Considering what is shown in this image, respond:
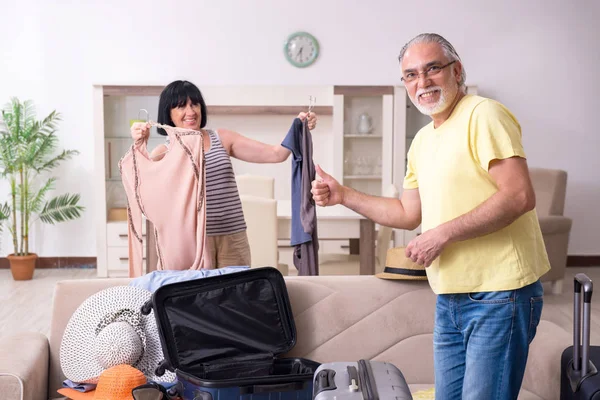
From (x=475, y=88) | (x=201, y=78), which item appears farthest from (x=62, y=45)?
(x=475, y=88)

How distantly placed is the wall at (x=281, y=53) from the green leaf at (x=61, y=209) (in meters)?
0.19

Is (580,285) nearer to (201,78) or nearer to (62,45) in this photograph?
(201,78)

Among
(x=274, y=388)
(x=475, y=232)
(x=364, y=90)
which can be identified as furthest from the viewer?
(x=364, y=90)

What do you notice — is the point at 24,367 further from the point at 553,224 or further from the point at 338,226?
the point at 553,224

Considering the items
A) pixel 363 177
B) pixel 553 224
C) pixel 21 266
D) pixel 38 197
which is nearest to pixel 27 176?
pixel 38 197

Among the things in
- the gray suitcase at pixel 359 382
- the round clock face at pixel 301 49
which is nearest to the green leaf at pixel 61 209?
the round clock face at pixel 301 49

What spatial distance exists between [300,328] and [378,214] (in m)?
0.65

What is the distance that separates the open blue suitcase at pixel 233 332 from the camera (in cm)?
227

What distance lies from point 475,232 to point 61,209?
5.26m

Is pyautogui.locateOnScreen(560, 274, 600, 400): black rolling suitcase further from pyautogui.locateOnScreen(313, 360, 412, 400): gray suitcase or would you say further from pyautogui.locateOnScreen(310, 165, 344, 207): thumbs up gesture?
pyautogui.locateOnScreen(310, 165, 344, 207): thumbs up gesture

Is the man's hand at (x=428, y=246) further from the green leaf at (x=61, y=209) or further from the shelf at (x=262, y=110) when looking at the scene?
the green leaf at (x=61, y=209)

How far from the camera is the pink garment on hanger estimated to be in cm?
297

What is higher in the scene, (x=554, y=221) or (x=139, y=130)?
(x=139, y=130)

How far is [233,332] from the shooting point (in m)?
2.42
